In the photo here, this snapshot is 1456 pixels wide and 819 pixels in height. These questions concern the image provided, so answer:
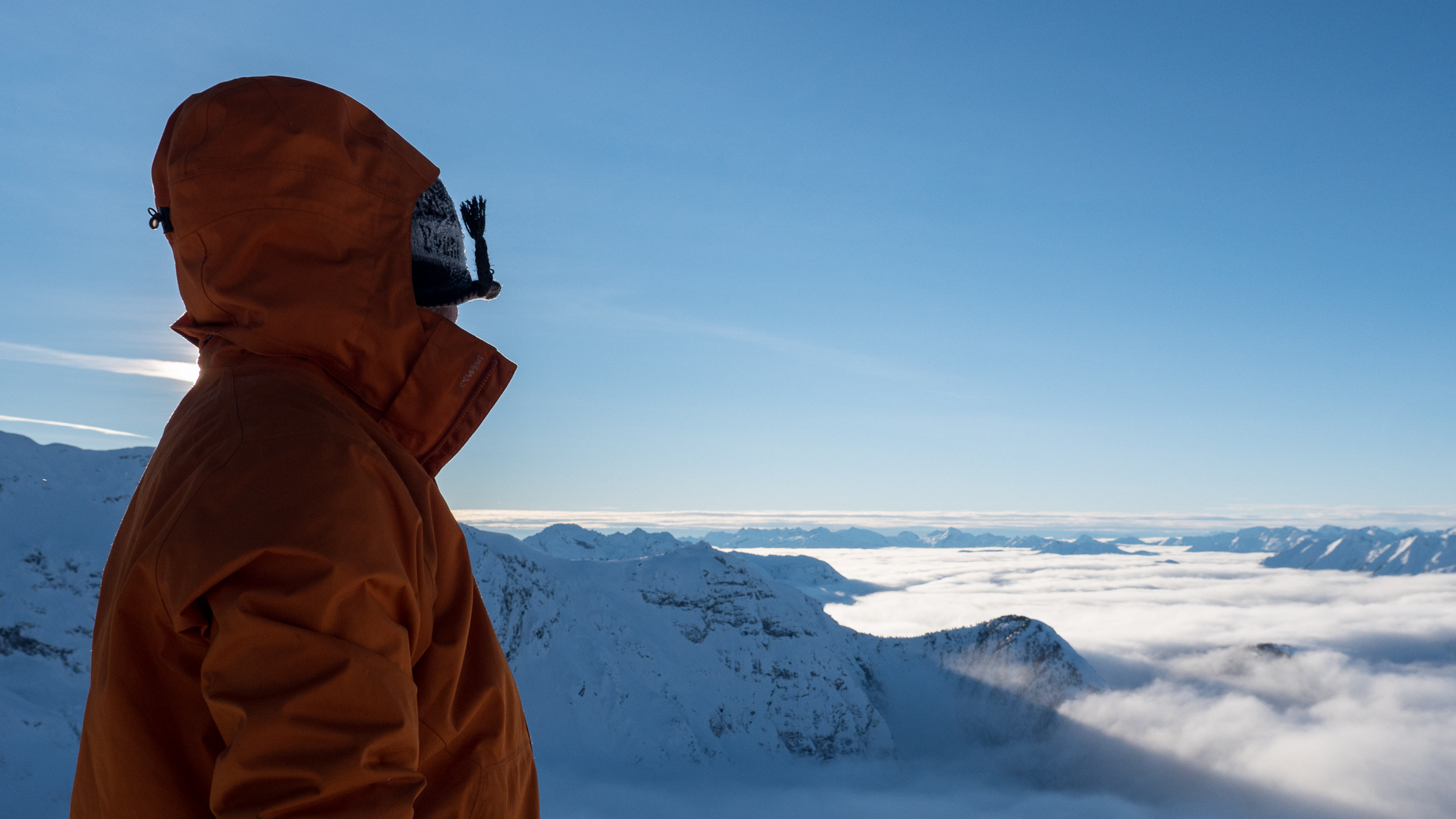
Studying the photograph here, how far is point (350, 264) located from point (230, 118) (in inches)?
17.0

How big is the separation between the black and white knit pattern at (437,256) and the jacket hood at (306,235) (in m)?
0.20

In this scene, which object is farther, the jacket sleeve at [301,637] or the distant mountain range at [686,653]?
the distant mountain range at [686,653]

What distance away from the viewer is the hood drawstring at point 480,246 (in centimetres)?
259

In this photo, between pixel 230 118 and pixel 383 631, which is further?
pixel 230 118

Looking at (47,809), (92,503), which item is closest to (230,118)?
(47,809)

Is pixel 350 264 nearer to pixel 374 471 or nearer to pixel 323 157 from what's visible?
pixel 323 157

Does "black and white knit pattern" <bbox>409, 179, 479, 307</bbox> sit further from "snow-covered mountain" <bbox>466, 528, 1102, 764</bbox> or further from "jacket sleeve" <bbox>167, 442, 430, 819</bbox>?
"snow-covered mountain" <bbox>466, 528, 1102, 764</bbox>

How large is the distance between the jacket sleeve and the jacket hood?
46 cm

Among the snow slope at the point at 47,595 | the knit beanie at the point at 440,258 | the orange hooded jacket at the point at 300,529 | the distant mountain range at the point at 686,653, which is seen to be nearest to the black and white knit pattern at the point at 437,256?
the knit beanie at the point at 440,258

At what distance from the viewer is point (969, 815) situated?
13162cm

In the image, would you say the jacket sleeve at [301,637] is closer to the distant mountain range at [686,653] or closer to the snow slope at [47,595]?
the snow slope at [47,595]

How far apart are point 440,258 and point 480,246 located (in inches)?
9.8

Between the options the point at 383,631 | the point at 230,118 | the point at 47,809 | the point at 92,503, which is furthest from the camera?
the point at 92,503

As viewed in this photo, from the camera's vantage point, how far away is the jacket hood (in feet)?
6.30
